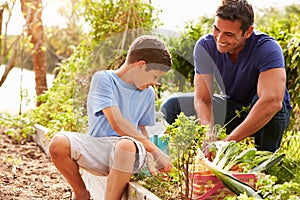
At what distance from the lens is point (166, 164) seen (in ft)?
8.59

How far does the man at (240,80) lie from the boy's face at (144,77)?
0.50 meters

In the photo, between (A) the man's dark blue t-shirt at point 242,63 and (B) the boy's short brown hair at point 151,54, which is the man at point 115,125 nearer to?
(B) the boy's short brown hair at point 151,54

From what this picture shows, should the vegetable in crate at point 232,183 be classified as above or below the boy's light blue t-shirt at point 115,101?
below

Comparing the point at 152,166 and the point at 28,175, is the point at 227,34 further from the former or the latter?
the point at 28,175

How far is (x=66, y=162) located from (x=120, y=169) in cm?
33

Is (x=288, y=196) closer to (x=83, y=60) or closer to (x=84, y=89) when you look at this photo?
(x=84, y=89)

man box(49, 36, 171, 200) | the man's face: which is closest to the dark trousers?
the man's face

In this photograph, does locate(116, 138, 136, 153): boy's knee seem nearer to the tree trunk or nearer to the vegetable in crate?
the vegetable in crate

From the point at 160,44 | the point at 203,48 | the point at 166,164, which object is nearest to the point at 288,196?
the point at 166,164

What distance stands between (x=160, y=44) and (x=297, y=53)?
1.35m

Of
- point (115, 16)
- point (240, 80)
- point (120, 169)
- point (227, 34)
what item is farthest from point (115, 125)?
point (115, 16)

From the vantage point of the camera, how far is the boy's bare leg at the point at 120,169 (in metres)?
2.51

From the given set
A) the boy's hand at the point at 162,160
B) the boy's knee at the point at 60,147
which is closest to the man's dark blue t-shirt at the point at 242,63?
the boy's hand at the point at 162,160

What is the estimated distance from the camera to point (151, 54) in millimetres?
2748
